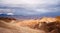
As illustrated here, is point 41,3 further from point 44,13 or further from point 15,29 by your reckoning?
point 15,29

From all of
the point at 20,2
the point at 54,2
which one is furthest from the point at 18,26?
the point at 54,2

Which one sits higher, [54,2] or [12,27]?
[54,2]

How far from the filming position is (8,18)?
5.80ft

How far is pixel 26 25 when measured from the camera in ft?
5.71

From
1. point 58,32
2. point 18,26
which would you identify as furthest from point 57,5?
point 18,26

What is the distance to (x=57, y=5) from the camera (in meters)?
1.75

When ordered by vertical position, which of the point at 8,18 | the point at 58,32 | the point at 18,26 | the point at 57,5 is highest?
the point at 57,5

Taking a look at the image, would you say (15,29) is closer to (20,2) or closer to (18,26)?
(18,26)

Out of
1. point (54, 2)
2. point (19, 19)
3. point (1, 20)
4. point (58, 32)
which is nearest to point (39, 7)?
point (54, 2)

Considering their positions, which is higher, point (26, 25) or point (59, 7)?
point (59, 7)

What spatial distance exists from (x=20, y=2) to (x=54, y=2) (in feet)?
1.64

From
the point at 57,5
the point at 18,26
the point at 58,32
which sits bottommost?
the point at 58,32

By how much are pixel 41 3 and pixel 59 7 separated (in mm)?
267

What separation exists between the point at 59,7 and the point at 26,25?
545 mm
